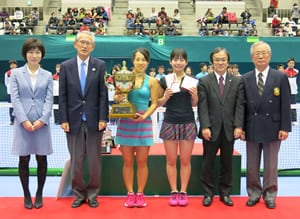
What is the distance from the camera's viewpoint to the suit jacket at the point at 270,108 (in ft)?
14.4

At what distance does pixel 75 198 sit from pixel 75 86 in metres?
1.23

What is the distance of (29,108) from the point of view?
13.9 feet

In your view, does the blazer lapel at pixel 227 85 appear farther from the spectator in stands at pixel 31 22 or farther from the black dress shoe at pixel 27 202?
the spectator in stands at pixel 31 22

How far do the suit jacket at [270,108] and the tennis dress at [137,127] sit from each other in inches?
43.1

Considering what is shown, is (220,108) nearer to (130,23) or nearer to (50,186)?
(50,186)

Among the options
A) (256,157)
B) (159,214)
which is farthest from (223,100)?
(159,214)

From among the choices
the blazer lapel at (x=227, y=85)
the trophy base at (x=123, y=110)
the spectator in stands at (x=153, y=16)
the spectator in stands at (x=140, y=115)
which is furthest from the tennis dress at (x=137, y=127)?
the spectator in stands at (x=153, y=16)

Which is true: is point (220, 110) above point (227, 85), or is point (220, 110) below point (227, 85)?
below

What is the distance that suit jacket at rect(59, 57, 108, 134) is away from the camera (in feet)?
14.0

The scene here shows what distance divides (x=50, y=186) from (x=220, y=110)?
2.88 m

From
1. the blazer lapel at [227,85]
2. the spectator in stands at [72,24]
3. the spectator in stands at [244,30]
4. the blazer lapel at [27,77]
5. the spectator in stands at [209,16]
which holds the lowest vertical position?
the blazer lapel at [227,85]

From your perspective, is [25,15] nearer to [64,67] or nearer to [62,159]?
[62,159]

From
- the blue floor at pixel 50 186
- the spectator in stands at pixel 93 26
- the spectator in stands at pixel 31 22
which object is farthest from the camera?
the spectator in stands at pixel 31 22

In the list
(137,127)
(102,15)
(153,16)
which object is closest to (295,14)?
(153,16)
